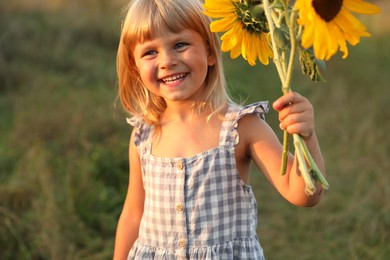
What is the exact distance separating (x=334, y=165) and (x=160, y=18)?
2628 mm

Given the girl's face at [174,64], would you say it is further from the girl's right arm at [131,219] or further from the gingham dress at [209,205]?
the girl's right arm at [131,219]

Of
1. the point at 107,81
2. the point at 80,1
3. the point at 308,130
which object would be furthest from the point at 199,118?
the point at 80,1

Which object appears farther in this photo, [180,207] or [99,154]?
[99,154]

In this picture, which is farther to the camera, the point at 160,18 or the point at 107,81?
the point at 107,81

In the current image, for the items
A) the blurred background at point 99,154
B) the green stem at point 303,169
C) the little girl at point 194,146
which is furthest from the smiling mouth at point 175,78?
the blurred background at point 99,154

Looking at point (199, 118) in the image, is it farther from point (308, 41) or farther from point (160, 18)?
point (308, 41)

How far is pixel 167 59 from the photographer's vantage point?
201cm

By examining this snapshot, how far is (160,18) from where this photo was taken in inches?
80.0

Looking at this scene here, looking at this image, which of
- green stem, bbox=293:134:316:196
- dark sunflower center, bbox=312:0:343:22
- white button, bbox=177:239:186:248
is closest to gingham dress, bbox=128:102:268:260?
white button, bbox=177:239:186:248

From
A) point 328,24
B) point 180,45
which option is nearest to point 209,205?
point 180,45

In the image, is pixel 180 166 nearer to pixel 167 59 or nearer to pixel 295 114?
pixel 167 59

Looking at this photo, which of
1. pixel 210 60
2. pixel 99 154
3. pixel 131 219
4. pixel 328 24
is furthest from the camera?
pixel 99 154

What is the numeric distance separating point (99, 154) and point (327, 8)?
277 centimetres

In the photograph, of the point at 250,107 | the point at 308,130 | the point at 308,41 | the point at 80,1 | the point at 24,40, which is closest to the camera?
the point at 308,41
